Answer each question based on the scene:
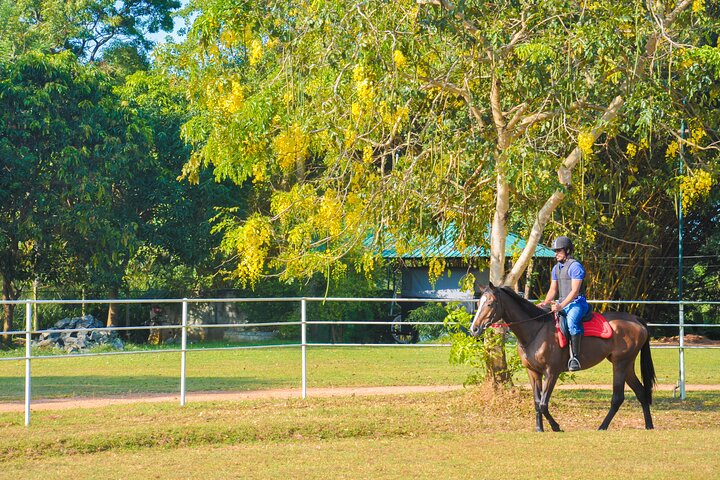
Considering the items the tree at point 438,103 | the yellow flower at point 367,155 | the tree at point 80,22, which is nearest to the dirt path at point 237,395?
the tree at point 438,103

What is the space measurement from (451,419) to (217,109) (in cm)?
536

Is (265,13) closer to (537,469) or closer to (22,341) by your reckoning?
(537,469)

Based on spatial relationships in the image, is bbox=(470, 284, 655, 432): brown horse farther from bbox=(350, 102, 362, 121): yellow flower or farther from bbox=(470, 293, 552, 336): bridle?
bbox=(350, 102, 362, 121): yellow flower

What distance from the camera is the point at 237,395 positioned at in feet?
51.7

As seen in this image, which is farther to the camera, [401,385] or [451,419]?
[401,385]

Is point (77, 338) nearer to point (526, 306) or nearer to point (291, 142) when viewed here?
point (291, 142)

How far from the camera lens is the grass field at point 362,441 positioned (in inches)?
366

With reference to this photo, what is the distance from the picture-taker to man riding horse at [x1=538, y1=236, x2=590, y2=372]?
12.1m

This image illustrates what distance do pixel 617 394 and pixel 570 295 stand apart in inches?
57.6

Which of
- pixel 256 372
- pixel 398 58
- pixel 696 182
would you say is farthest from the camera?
pixel 256 372

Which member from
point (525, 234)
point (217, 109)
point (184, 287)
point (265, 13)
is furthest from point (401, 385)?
point (184, 287)

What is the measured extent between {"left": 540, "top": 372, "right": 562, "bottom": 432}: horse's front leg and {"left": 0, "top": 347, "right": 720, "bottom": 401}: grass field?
262cm

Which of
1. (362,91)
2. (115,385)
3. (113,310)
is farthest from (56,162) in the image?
(362,91)

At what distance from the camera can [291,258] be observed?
1411cm
